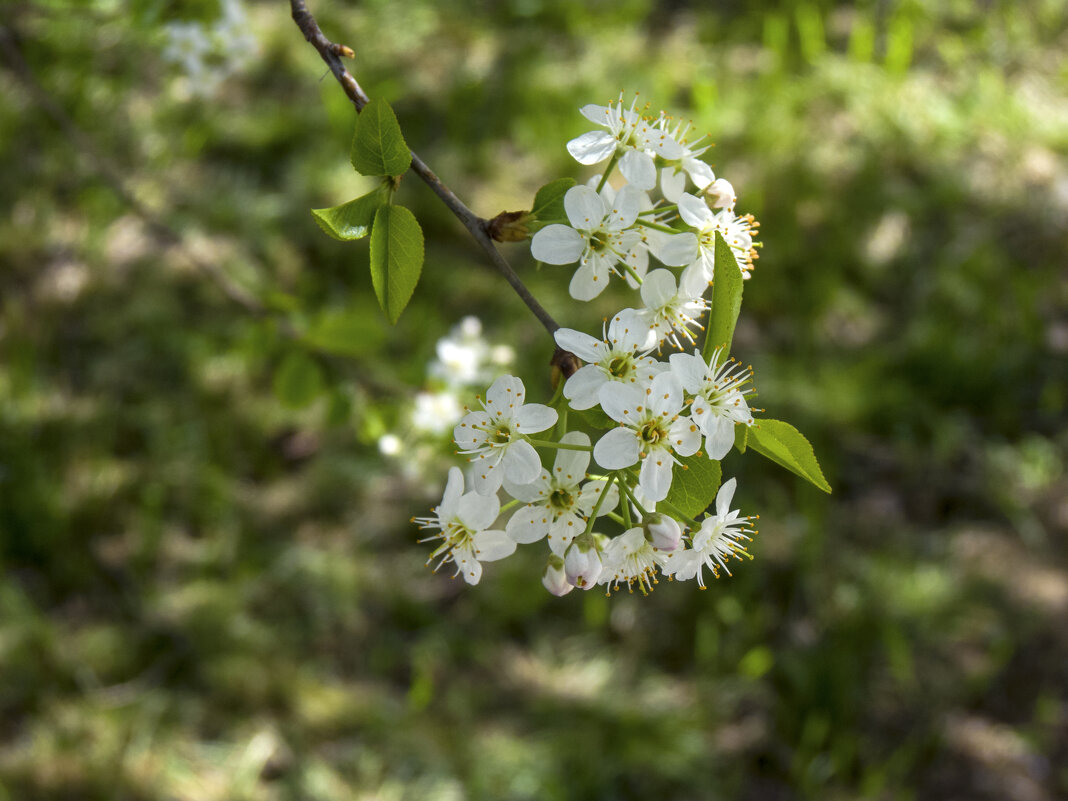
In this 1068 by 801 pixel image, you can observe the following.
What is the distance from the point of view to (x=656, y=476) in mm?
676

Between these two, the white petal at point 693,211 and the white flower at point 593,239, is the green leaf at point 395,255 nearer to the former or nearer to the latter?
the white flower at point 593,239

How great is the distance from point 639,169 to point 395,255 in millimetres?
234

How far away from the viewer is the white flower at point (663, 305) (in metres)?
0.74

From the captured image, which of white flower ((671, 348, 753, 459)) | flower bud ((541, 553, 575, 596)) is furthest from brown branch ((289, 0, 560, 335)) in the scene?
flower bud ((541, 553, 575, 596))

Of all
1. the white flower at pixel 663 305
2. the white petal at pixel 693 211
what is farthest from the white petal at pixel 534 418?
the white petal at pixel 693 211

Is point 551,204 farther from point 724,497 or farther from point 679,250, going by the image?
point 724,497

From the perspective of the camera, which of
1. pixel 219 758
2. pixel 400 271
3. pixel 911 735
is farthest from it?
pixel 911 735

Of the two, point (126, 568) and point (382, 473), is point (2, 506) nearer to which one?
point (126, 568)

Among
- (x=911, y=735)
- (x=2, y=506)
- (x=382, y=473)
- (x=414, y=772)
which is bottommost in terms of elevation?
(x=911, y=735)

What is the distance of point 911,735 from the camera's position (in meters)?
2.04

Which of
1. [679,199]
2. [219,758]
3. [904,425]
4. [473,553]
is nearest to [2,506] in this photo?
[219,758]

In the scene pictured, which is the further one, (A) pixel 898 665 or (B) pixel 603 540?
(A) pixel 898 665

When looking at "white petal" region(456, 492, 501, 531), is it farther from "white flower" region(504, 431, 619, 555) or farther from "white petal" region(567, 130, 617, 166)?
"white petal" region(567, 130, 617, 166)

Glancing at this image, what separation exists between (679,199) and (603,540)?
32cm
